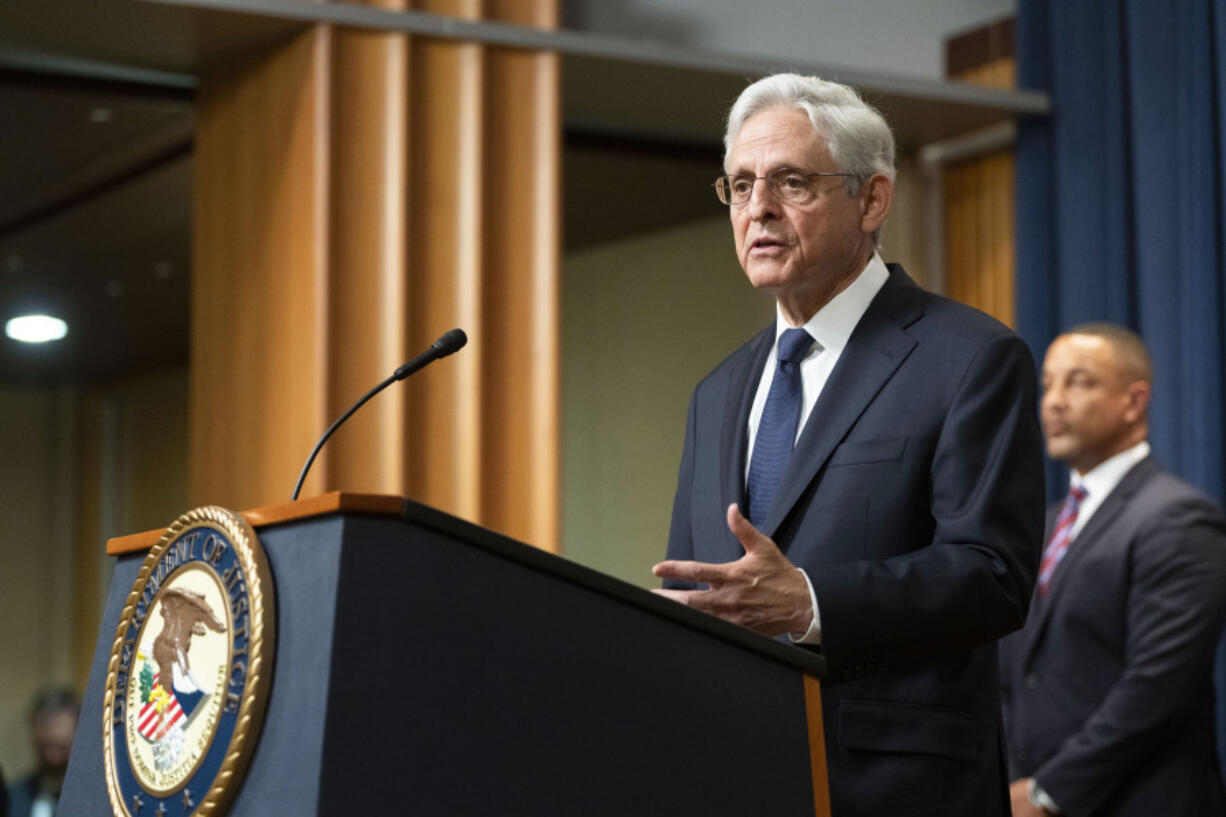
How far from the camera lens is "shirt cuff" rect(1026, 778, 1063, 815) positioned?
3.76 metres

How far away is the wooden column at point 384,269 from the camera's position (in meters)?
4.60

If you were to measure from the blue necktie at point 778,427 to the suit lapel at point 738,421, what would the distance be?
2 centimetres

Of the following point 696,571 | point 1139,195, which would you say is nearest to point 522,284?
point 1139,195

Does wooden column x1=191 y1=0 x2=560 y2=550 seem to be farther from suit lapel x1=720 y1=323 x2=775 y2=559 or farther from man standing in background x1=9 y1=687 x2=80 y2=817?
suit lapel x1=720 y1=323 x2=775 y2=559

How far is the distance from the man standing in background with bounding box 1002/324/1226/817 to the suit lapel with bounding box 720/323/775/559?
183 centimetres

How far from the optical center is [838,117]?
227 centimetres

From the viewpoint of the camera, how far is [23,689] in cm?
483

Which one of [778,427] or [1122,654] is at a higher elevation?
[778,427]

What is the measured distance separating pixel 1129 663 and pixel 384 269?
2.34 meters

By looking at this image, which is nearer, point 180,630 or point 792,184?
point 180,630

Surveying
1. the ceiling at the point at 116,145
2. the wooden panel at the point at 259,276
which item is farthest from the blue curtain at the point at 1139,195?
the wooden panel at the point at 259,276

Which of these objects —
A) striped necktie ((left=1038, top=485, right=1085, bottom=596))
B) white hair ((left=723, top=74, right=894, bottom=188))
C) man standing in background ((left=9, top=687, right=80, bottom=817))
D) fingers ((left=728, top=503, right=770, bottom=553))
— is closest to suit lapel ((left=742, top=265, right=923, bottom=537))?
white hair ((left=723, top=74, right=894, bottom=188))

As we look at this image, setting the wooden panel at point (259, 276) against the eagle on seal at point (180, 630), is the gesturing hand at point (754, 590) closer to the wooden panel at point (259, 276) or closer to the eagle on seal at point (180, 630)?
the eagle on seal at point (180, 630)

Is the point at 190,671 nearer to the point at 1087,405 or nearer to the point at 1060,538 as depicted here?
the point at 1060,538
